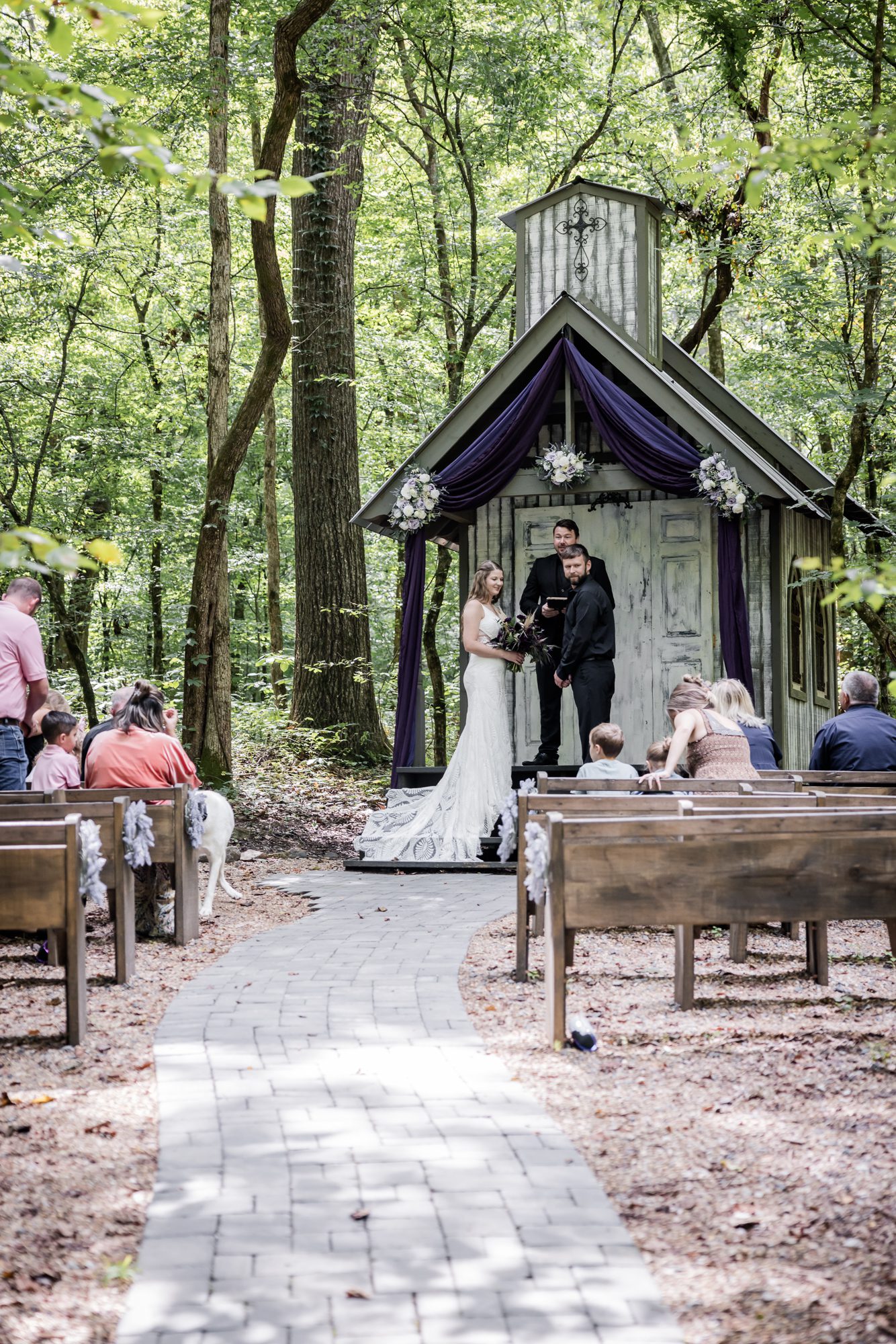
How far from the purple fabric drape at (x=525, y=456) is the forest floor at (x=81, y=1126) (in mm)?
4278

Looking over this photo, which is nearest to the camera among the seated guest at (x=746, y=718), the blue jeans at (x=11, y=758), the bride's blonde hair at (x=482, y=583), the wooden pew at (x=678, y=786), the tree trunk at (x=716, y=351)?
the wooden pew at (x=678, y=786)

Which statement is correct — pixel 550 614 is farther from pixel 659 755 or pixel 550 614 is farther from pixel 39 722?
pixel 39 722

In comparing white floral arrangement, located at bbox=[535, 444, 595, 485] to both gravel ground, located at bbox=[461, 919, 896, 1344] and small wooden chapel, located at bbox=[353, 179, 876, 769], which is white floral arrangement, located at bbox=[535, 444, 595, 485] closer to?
small wooden chapel, located at bbox=[353, 179, 876, 769]

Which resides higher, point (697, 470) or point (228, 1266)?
point (697, 470)

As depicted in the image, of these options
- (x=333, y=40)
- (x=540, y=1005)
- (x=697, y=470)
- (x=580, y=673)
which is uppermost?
(x=333, y=40)

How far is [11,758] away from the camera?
30.1 feet

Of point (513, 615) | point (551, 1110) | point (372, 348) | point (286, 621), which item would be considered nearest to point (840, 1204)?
point (551, 1110)

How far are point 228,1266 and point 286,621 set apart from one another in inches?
1295

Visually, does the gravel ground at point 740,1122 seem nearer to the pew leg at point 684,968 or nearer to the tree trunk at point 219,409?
the pew leg at point 684,968

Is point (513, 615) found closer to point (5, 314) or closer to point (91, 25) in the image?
point (5, 314)

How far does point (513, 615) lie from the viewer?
15.8 m

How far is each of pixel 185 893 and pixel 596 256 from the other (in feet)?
33.2

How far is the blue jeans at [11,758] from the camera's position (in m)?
9.12

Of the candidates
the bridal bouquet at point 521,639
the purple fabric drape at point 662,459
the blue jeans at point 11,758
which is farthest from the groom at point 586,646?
the blue jeans at point 11,758
